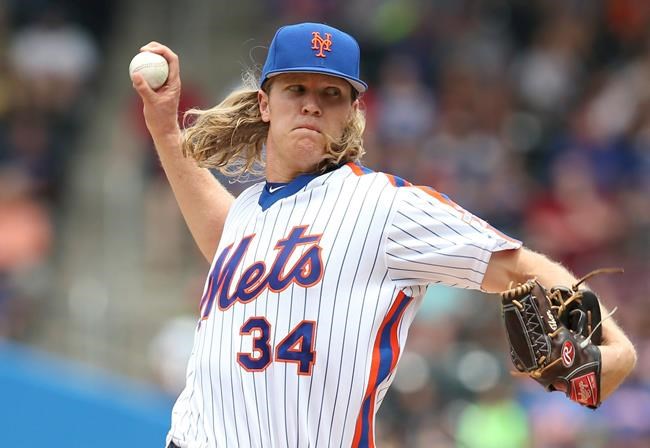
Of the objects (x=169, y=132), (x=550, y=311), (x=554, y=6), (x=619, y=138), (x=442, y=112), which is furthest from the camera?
(x=554, y=6)

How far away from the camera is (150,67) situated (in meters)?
4.06

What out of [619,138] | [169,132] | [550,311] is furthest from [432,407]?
[550,311]

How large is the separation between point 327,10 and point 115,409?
526 centimetres

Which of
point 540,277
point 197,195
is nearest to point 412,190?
point 540,277

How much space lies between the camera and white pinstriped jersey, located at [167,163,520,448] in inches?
134

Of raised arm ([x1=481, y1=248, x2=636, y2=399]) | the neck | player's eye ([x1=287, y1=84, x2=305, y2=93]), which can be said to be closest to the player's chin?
the neck

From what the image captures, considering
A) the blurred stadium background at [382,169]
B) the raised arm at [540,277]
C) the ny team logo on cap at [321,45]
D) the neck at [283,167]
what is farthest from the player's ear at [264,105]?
the blurred stadium background at [382,169]

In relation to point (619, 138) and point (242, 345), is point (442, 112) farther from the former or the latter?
point (242, 345)

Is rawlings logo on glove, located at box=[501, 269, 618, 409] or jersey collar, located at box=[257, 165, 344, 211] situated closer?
rawlings logo on glove, located at box=[501, 269, 618, 409]

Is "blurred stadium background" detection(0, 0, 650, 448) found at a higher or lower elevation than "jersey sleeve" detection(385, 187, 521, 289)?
higher

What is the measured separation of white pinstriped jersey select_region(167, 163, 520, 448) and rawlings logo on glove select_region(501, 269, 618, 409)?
0.17 meters

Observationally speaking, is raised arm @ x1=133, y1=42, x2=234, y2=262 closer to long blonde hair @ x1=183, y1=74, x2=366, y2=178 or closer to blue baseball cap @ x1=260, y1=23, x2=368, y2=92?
long blonde hair @ x1=183, y1=74, x2=366, y2=178

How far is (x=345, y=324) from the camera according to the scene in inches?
136

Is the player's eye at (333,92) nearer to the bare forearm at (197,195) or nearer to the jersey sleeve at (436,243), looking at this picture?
the jersey sleeve at (436,243)
